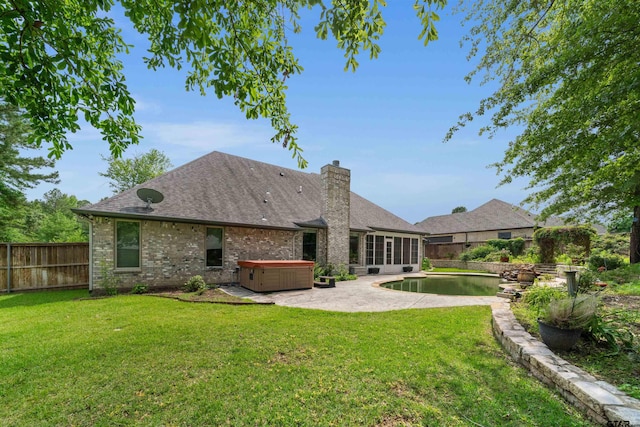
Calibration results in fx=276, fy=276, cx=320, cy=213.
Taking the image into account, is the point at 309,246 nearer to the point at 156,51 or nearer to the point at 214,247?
the point at 214,247

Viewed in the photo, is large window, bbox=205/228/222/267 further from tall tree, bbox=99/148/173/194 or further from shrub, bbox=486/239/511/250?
shrub, bbox=486/239/511/250

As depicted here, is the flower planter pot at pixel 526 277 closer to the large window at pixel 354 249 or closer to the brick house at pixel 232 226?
the brick house at pixel 232 226

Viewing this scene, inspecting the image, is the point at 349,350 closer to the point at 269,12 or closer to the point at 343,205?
the point at 269,12

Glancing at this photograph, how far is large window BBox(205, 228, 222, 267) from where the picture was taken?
10.7 metres

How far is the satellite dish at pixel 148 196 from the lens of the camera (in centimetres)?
934

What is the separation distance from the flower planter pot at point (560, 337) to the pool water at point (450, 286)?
20.7ft

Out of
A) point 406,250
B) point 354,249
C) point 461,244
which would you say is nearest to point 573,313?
point 354,249

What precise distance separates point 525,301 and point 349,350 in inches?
206

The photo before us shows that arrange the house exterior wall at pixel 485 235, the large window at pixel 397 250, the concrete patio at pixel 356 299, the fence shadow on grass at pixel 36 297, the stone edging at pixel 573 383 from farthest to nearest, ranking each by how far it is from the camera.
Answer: the house exterior wall at pixel 485 235
the large window at pixel 397 250
the fence shadow on grass at pixel 36 297
the concrete patio at pixel 356 299
the stone edging at pixel 573 383

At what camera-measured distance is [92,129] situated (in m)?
4.00

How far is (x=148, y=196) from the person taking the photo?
9438mm

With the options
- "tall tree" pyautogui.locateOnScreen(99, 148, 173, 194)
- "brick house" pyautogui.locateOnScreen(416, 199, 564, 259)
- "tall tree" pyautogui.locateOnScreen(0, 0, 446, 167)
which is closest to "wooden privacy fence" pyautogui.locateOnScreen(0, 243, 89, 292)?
"tall tree" pyautogui.locateOnScreen(0, 0, 446, 167)

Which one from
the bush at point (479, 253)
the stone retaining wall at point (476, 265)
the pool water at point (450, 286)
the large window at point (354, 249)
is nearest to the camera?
the pool water at point (450, 286)

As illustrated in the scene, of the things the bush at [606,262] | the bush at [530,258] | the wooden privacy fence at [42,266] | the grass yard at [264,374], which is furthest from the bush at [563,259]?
the wooden privacy fence at [42,266]
